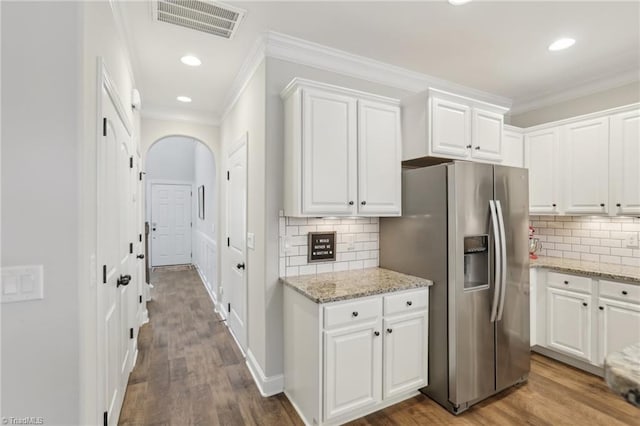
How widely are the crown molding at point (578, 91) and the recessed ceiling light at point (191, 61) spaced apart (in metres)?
3.67

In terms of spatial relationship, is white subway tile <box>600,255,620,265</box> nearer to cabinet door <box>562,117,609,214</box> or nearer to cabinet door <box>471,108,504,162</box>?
cabinet door <box>562,117,609,214</box>

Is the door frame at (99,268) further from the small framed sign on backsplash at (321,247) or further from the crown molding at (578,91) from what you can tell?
the crown molding at (578,91)

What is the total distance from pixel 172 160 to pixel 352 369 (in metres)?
7.48

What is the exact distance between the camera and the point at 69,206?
1240 mm

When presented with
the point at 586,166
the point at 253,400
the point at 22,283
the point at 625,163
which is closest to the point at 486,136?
the point at 586,166

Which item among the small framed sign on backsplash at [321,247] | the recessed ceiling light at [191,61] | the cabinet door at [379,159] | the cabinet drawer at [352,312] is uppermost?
the recessed ceiling light at [191,61]

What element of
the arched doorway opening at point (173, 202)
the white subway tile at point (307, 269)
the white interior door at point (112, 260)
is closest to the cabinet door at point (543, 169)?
the white subway tile at point (307, 269)

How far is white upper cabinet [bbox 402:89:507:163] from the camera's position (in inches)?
102

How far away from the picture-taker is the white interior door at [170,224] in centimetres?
788

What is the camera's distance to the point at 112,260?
1963mm

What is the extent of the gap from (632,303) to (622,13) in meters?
2.17

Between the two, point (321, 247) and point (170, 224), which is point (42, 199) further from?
point (170, 224)

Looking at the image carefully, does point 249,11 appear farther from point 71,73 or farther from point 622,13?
point 622,13

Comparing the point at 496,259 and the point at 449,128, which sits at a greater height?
the point at 449,128
